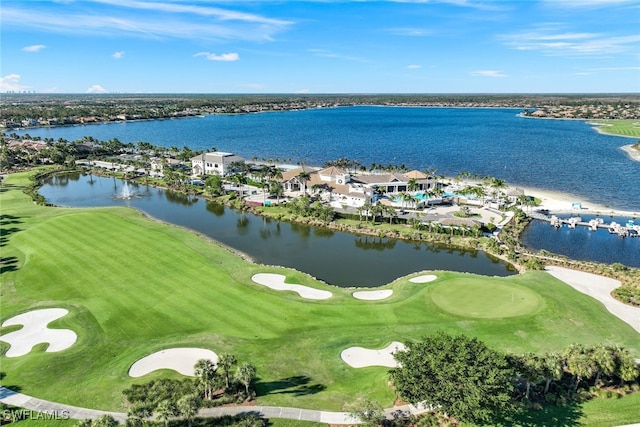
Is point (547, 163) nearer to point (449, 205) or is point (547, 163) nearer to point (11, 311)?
point (449, 205)

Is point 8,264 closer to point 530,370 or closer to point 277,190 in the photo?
point 277,190

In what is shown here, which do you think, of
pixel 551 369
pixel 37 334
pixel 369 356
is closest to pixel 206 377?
pixel 369 356

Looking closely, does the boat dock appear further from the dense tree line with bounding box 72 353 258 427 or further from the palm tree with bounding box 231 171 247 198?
the dense tree line with bounding box 72 353 258 427

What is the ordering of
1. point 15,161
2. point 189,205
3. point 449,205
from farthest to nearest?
1. point 15,161
2. point 189,205
3. point 449,205

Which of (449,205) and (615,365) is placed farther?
(449,205)

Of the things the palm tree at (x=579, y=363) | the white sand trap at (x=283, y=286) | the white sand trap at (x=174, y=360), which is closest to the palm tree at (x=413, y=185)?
the white sand trap at (x=283, y=286)

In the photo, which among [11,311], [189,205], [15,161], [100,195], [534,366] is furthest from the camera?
[15,161]

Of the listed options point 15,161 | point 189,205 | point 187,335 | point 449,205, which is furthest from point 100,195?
point 449,205
